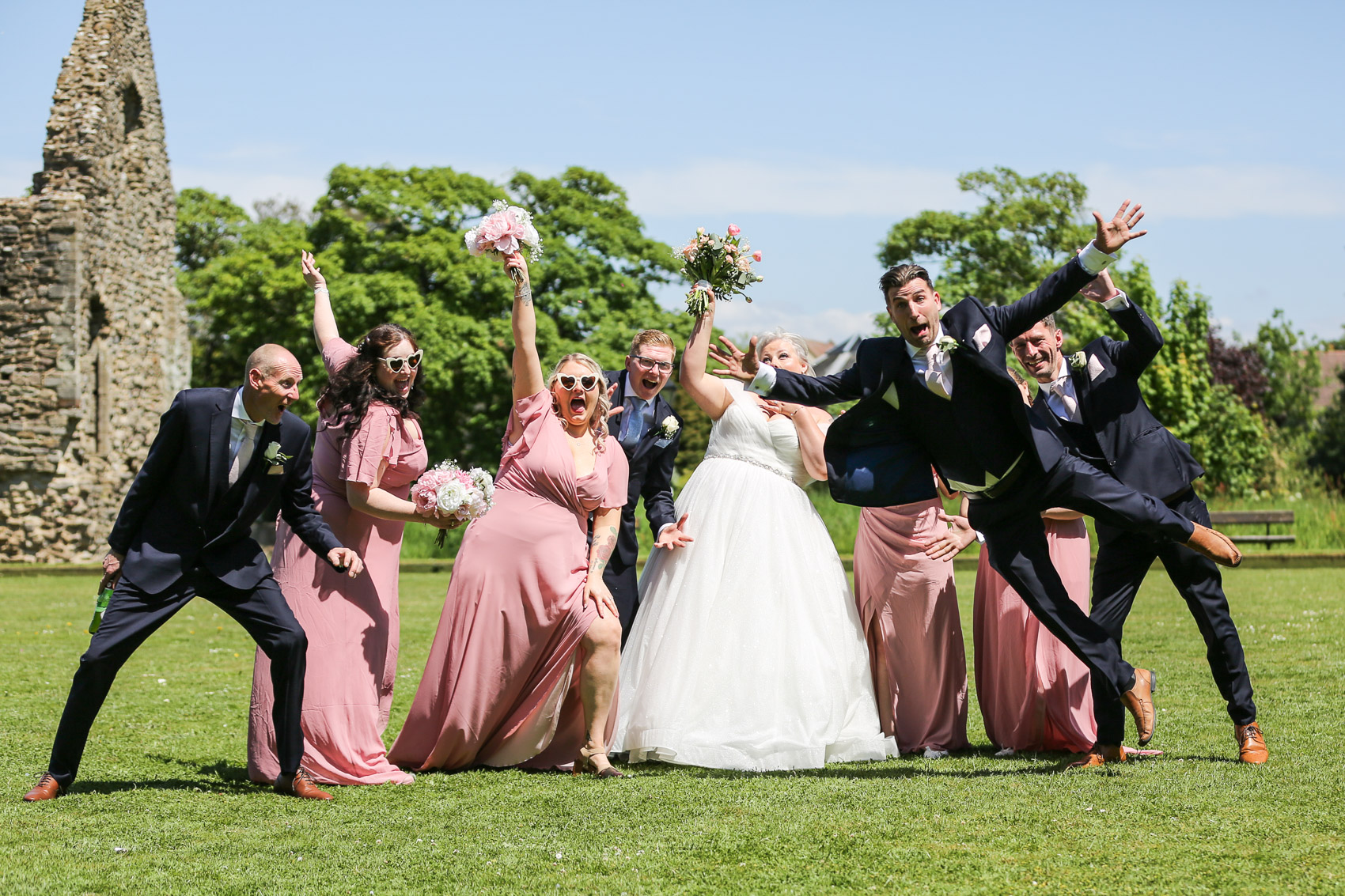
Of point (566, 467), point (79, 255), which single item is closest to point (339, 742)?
point (566, 467)

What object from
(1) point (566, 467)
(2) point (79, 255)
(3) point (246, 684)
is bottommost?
(3) point (246, 684)

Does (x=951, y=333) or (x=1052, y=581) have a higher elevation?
(x=951, y=333)

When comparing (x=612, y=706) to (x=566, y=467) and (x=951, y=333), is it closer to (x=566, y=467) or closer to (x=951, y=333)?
(x=566, y=467)

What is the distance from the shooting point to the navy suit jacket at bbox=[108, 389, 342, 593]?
5.86 m

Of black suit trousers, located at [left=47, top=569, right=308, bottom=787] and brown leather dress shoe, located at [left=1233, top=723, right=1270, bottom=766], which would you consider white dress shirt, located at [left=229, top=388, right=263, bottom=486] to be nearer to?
black suit trousers, located at [left=47, top=569, right=308, bottom=787]

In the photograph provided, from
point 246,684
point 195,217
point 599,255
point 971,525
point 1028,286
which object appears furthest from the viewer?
point 195,217

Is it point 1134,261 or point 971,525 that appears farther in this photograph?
point 1134,261

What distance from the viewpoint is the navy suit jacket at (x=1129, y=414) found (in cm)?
666

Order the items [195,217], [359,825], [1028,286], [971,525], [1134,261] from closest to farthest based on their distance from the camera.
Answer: [359,825] < [971,525] < [1134,261] < [1028,286] < [195,217]

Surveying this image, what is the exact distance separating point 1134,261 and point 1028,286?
672cm

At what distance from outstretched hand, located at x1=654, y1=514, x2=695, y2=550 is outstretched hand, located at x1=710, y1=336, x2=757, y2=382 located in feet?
2.97

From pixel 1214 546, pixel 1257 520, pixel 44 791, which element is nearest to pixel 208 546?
pixel 44 791

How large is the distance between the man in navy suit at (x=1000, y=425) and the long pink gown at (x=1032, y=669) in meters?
0.73

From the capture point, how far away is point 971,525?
21.4 feet
